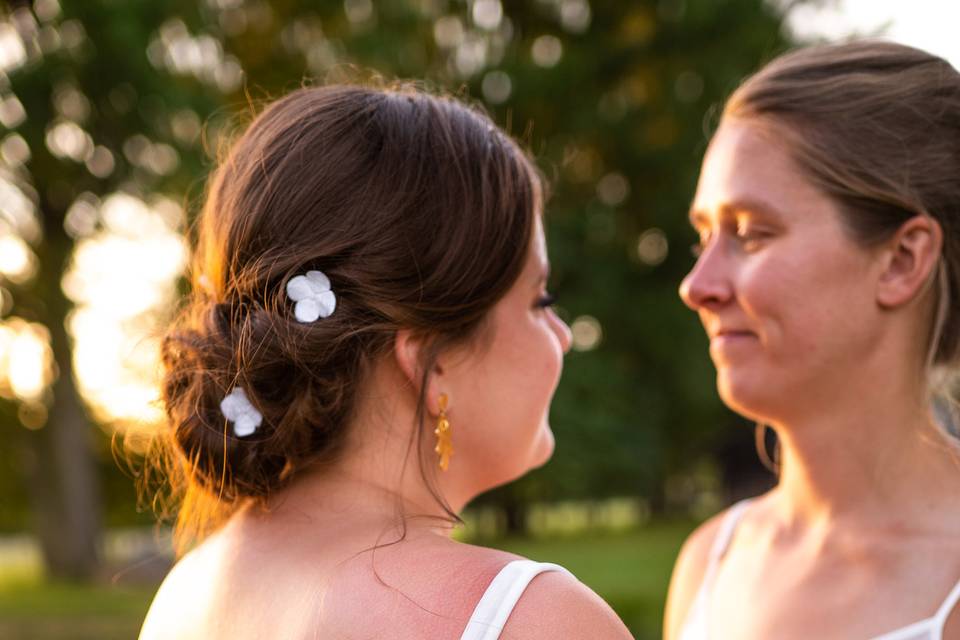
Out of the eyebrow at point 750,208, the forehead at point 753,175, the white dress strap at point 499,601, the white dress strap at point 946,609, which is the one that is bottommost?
the white dress strap at point 946,609

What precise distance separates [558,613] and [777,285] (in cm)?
113

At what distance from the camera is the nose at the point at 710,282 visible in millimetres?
2631

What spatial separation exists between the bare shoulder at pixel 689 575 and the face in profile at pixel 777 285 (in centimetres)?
67

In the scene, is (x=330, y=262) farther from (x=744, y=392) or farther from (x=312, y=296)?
(x=744, y=392)

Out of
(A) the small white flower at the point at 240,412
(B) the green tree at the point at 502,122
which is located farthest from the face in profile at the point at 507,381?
(B) the green tree at the point at 502,122

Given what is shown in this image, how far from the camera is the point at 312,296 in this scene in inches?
79.3

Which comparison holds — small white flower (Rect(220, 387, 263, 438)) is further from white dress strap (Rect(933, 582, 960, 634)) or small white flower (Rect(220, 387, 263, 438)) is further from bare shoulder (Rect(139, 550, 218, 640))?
white dress strap (Rect(933, 582, 960, 634))

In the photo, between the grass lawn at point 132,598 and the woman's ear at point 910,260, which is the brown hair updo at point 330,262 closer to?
the woman's ear at point 910,260

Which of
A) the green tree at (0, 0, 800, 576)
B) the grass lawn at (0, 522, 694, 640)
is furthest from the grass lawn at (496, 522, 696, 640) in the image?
the green tree at (0, 0, 800, 576)

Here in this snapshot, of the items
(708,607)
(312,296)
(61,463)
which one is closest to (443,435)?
(312,296)

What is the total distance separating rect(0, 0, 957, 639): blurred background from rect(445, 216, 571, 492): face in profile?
9903 millimetres

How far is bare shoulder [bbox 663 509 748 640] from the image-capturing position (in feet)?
10.3

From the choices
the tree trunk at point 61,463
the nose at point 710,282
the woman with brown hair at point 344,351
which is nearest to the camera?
the woman with brown hair at point 344,351

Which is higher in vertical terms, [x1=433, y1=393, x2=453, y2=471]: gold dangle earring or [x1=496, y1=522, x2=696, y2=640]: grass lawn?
[x1=433, y1=393, x2=453, y2=471]: gold dangle earring
